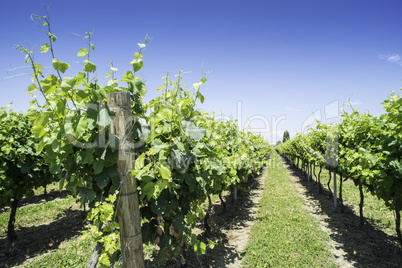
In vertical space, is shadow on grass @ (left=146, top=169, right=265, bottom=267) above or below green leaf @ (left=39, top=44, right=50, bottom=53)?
below

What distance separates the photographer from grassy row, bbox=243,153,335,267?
13.8 ft

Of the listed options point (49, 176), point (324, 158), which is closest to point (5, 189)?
point (49, 176)

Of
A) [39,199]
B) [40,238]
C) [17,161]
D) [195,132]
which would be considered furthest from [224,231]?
[39,199]

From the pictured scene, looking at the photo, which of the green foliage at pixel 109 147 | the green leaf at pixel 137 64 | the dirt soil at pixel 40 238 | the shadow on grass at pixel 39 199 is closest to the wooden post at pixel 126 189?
the green foliage at pixel 109 147

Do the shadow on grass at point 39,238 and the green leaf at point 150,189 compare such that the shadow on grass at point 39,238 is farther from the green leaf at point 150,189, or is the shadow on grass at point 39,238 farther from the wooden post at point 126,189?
the green leaf at point 150,189

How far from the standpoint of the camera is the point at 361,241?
503cm

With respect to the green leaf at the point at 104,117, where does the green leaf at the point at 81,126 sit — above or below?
below

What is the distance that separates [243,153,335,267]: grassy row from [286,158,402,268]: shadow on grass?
17.6 inches

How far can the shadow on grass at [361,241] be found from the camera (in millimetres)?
4211

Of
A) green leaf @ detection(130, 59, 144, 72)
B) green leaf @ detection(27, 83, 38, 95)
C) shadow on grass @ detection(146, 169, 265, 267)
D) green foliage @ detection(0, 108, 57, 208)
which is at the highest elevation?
green leaf @ detection(130, 59, 144, 72)

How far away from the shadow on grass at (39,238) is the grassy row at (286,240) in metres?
4.88

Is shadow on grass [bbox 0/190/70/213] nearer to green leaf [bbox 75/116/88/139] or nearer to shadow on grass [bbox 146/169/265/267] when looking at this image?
shadow on grass [bbox 146/169/265/267]

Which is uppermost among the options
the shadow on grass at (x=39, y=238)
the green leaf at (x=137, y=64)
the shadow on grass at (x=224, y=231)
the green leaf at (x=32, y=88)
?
the green leaf at (x=137, y=64)

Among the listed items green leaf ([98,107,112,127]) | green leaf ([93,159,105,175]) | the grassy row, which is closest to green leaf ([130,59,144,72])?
green leaf ([98,107,112,127])
